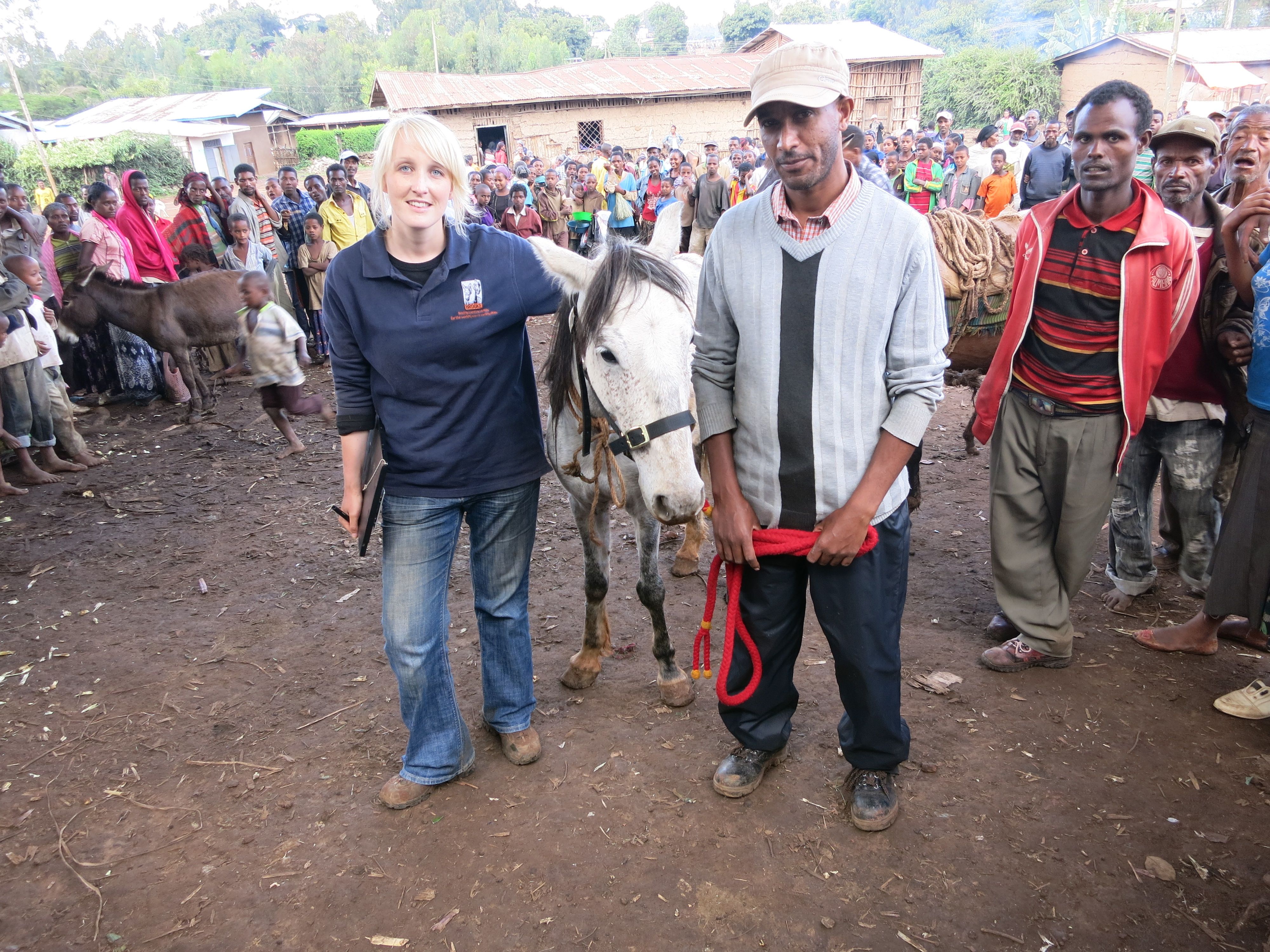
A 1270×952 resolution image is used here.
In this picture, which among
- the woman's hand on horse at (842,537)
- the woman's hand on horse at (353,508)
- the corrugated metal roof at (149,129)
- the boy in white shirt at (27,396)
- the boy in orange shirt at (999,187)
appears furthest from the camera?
the corrugated metal roof at (149,129)

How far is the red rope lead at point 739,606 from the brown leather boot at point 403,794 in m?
1.13

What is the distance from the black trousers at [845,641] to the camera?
226 centimetres

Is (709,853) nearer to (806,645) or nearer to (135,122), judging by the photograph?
(806,645)

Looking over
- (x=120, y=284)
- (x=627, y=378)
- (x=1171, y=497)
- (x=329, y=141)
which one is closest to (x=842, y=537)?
(x=627, y=378)

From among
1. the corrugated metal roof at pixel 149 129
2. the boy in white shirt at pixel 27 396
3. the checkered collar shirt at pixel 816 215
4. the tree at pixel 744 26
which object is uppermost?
the tree at pixel 744 26

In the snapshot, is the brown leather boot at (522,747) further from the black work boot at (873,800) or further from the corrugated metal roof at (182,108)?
the corrugated metal roof at (182,108)

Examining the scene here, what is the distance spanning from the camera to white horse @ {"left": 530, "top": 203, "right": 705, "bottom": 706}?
2.29 metres

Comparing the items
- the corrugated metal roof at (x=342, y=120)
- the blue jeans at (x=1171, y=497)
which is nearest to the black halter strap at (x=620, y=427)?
the blue jeans at (x=1171, y=497)

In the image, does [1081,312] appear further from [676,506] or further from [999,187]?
[999,187]

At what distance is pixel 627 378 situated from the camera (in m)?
2.31

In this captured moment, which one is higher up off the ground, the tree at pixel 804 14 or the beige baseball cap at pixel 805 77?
the tree at pixel 804 14

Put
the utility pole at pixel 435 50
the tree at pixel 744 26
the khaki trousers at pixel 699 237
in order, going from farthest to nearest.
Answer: the tree at pixel 744 26 < the utility pole at pixel 435 50 < the khaki trousers at pixel 699 237

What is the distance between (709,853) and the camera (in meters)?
2.53

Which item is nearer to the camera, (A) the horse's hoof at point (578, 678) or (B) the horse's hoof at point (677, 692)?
(B) the horse's hoof at point (677, 692)
